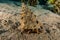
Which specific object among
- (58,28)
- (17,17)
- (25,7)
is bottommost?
(58,28)

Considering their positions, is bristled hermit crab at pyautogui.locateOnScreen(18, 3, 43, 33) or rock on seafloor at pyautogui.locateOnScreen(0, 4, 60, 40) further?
bristled hermit crab at pyautogui.locateOnScreen(18, 3, 43, 33)

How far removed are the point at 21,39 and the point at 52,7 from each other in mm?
4842

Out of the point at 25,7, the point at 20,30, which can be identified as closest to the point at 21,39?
the point at 20,30

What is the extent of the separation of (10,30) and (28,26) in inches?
20.7

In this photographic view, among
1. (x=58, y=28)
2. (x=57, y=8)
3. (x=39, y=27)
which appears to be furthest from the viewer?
(x=57, y=8)

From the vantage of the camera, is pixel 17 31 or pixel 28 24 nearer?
pixel 17 31

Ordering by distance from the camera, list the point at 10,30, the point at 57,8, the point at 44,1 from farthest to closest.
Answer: the point at 44,1 → the point at 57,8 → the point at 10,30

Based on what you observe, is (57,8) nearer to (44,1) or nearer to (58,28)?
(44,1)

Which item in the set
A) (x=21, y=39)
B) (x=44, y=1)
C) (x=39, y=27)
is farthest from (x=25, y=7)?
(x=44, y=1)

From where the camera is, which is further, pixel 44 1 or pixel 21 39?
pixel 44 1

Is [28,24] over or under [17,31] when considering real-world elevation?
over

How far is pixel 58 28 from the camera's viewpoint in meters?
4.67

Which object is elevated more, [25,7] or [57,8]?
[25,7]

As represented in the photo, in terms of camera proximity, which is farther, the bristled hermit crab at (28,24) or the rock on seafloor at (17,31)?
the bristled hermit crab at (28,24)
